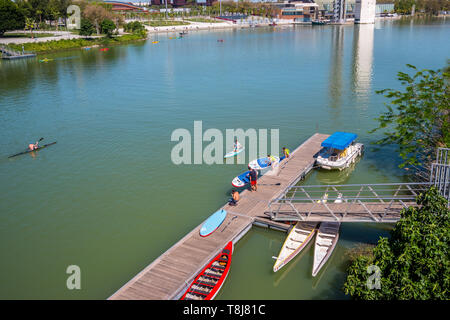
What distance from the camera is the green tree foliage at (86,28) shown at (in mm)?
135625

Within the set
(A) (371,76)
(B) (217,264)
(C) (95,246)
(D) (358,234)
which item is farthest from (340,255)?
(A) (371,76)

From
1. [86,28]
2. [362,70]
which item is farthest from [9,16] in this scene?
[362,70]

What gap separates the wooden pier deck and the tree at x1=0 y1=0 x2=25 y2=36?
123579 mm

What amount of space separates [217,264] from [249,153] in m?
18.7

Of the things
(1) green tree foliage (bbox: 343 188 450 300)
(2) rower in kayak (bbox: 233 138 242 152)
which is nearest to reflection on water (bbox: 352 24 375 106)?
(2) rower in kayak (bbox: 233 138 242 152)

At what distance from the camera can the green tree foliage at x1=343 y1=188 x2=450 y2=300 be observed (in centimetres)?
1380

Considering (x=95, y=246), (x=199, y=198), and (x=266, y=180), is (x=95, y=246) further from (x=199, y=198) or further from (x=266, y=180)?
(x=266, y=180)

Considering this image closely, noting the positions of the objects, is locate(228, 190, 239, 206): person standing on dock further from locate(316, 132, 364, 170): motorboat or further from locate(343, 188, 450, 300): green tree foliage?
locate(343, 188, 450, 300): green tree foliage

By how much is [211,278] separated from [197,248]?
244 cm

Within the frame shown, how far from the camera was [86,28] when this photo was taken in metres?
136

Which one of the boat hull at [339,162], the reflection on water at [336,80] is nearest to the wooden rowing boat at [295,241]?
the boat hull at [339,162]

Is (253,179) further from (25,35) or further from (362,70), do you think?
(25,35)

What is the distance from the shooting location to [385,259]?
1499cm

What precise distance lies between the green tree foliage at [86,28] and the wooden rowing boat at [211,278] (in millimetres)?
136569
